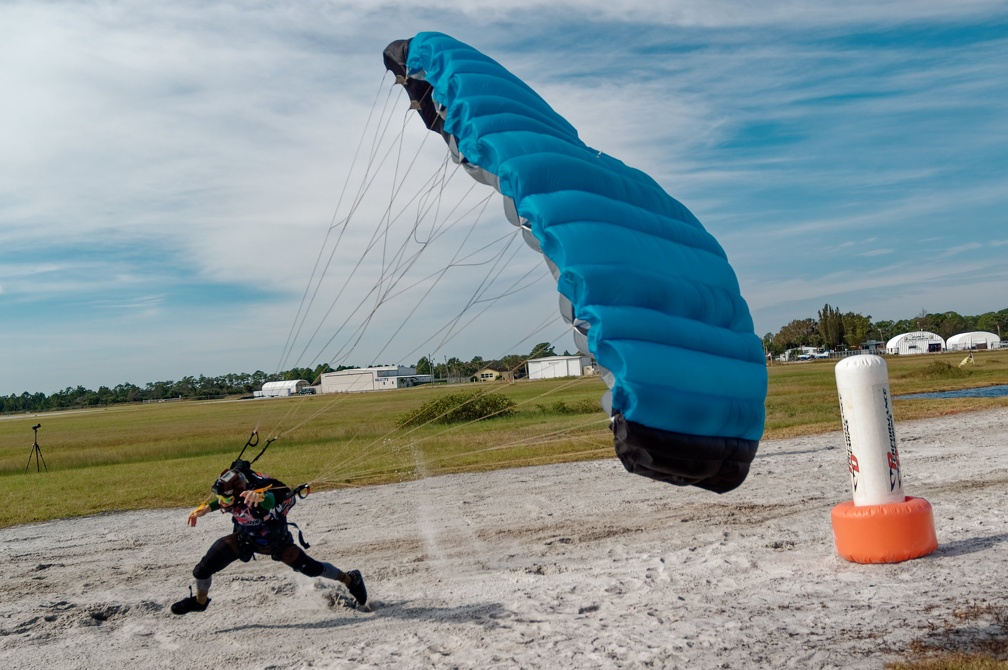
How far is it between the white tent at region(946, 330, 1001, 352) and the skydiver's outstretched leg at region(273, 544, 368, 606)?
114 metres

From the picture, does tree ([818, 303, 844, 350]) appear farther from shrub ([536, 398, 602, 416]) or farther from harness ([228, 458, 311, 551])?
harness ([228, 458, 311, 551])

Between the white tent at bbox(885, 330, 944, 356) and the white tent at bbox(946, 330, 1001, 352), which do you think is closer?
the white tent at bbox(885, 330, 944, 356)

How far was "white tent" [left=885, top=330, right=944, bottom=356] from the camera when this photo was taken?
339ft

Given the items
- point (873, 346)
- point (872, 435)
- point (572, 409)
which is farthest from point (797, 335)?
point (872, 435)

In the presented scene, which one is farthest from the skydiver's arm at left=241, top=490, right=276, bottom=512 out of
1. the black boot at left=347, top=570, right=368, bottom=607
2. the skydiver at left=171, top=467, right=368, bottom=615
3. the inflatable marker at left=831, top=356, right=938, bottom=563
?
the inflatable marker at left=831, top=356, right=938, bottom=563

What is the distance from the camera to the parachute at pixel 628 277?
15.1ft

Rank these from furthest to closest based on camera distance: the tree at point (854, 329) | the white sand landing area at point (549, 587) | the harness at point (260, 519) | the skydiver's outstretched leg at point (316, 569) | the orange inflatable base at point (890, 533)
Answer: the tree at point (854, 329), the orange inflatable base at point (890, 533), the skydiver's outstretched leg at point (316, 569), the harness at point (260, 519), the white sand landing area at point (549, 587)

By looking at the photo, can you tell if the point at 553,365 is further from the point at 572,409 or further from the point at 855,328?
the point at 855,328

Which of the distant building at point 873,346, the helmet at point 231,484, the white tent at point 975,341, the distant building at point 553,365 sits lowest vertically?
the white tent at point 975,341

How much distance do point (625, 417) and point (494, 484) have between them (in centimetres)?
728

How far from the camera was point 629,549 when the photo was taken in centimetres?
721

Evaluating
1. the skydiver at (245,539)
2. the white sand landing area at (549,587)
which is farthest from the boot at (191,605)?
the white sand landing area at (549,587)

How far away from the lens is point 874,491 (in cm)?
626

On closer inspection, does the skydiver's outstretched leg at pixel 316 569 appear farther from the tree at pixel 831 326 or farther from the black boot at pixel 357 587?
the tree at pixel 831 326
